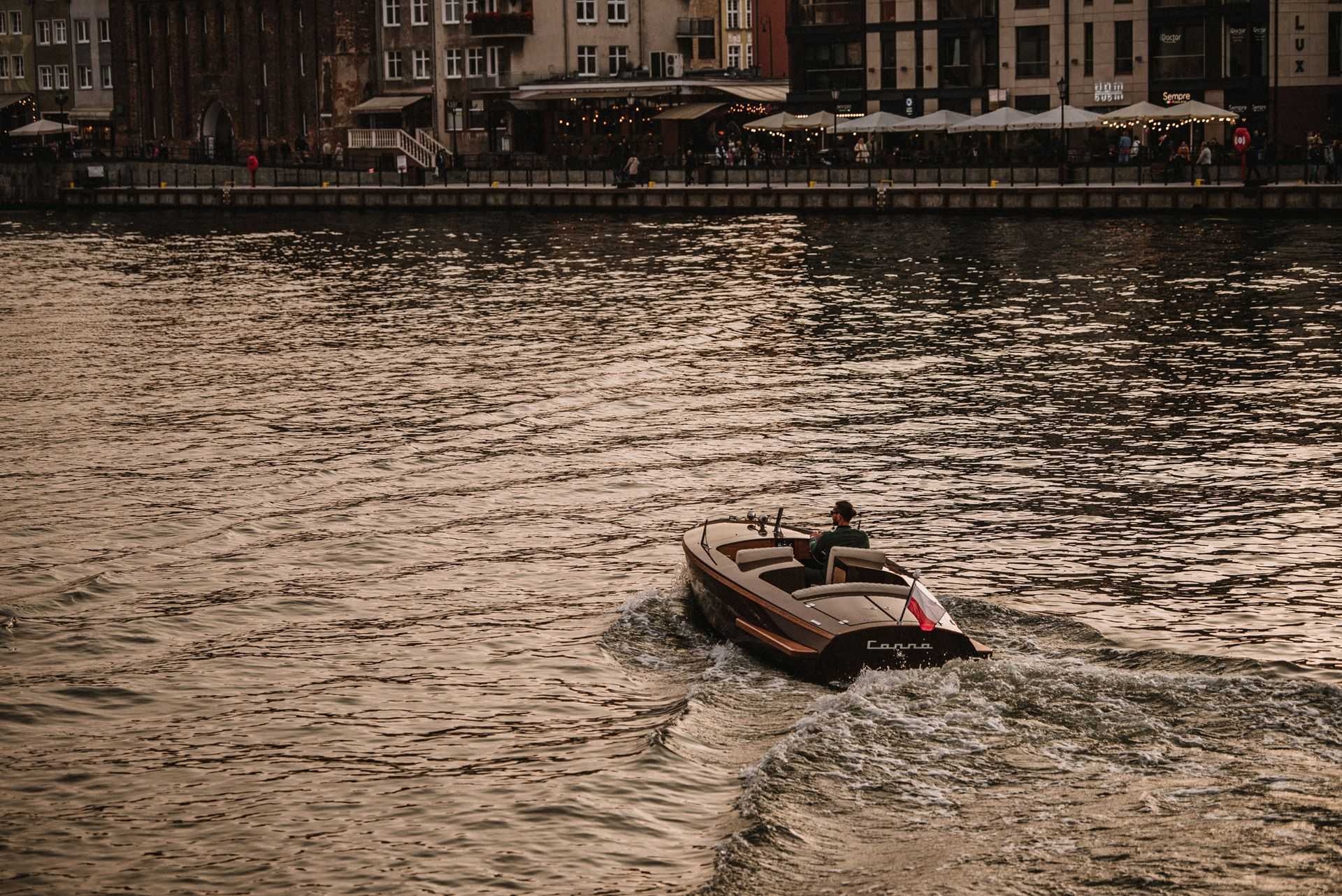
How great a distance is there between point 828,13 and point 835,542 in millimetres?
88337

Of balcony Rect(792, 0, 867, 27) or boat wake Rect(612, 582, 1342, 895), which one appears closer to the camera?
boat wake Rect(612, 582, 1342, 895)

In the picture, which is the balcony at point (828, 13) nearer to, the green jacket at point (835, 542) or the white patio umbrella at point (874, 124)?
the white patio umbrella at point (874, 124)

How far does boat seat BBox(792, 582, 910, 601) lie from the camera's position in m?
21.3

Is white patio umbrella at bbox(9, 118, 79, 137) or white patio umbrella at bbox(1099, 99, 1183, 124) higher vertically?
white patio umbrella at bbox(9, 118, 79, 137)

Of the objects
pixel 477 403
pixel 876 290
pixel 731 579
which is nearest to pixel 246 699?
pixel 731 579

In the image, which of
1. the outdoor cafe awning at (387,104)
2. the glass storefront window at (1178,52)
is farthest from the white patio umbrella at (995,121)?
the outdoor cafe awning at (387,104)

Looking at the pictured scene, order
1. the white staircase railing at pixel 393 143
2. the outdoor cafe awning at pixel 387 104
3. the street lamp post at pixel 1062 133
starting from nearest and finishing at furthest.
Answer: the street lamp post at pixel 1062 133
the white staircase railing at pixel 393 143
the outdoor cafe awning at pixel 387 104

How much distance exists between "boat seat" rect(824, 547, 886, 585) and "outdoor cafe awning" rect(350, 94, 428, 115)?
97.9 m

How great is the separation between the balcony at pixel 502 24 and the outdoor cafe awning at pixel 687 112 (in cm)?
1134

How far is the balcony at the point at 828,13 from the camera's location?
10550cm

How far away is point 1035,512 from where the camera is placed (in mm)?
29922

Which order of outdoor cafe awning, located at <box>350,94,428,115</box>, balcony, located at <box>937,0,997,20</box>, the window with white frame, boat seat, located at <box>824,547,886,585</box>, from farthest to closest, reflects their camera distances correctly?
the window with white frame
outdoor cafe awning, located at <box>350,94,428,115</box>
balcony, located at <box>937,0,997,20</box>
boat seat, located at <box>824,547,886,585</box>

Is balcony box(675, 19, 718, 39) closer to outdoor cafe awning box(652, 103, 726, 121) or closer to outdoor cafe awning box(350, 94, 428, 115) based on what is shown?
outdoor cafe awning box(652, 103, 726, 121)

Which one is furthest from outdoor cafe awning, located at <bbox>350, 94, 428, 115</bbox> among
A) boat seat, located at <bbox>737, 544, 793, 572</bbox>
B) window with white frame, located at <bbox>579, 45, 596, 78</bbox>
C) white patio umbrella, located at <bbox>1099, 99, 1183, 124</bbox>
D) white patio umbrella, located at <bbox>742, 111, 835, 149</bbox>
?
boat seat, located at <bbox>737, 544, 793, 572</bbox>
